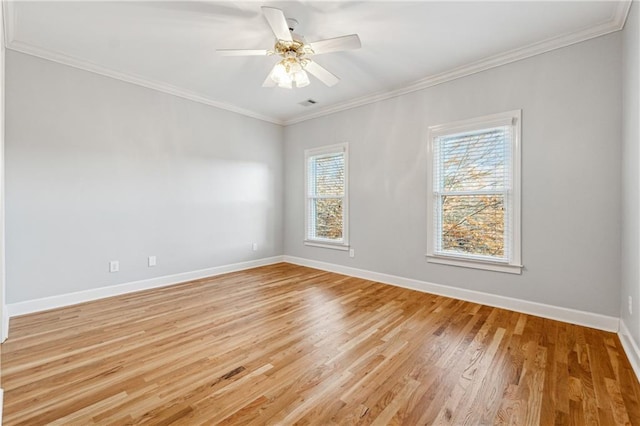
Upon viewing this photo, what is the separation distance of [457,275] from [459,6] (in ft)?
9.17

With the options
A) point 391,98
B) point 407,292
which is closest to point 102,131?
point 391,98

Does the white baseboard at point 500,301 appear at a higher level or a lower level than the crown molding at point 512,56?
lower

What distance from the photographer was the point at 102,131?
3.51 m

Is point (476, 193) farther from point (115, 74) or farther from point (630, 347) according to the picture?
point (115, 74)

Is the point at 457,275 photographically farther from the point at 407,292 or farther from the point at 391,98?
the point at 391,98

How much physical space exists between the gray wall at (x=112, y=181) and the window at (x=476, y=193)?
3132mm

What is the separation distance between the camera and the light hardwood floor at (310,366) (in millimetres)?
1600

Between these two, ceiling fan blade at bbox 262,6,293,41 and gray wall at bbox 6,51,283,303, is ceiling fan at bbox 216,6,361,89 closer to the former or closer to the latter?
ceiling fan blade at bbox 262,6,293,41

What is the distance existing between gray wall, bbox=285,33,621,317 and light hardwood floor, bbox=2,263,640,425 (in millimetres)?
433

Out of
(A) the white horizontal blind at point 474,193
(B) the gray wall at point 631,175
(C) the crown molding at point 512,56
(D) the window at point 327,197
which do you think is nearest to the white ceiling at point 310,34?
(C) the crown molding at point 512,56

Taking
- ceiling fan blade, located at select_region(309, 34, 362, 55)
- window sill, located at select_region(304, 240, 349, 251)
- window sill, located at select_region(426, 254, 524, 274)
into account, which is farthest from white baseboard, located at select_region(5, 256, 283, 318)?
ceiling fan blade, located at select_region(309, 34, 362, 55)

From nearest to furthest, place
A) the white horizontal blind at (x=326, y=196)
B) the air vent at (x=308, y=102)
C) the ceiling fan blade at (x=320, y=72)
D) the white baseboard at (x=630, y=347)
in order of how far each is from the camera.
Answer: the white baseboard at (x=630, y=347)
the ceiling fan blade at (x=320, y=72)
the air vent at (x=308, y=102)
the white horizontal blind at (x=326, y=196)

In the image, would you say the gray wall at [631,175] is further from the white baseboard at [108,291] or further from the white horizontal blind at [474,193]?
the white baseboard at [108,291]

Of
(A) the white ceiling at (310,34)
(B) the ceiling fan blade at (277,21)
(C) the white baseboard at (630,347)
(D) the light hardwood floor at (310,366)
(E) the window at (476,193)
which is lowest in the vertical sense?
(D) the light hardwood floor at (310,366)
